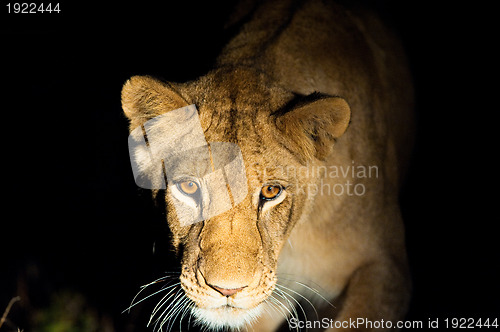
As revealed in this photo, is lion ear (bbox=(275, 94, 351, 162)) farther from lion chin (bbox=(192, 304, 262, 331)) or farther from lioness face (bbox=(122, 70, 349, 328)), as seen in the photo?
lion chin (bbox=(192, 304, 262, 331))

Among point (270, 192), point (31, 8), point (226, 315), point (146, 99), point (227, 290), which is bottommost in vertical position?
point (226, 315)

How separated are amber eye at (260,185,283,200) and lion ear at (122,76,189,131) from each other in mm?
608

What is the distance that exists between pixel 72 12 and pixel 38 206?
2012mm

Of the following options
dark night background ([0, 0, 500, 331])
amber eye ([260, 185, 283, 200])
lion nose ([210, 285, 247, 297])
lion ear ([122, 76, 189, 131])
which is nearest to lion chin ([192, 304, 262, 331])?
lion nose ([210, 285, 247, 297])

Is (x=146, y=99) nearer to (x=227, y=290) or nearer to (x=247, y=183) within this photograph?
(x=247, y=183)

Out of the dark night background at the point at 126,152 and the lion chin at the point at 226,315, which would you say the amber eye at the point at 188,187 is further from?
the dark night background at the point at 126,152

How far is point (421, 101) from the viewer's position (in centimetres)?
521

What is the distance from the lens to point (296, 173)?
3.08m

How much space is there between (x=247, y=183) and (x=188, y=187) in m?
0.33

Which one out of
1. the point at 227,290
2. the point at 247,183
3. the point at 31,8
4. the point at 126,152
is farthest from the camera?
the point at 126,152

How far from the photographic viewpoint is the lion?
277 cm

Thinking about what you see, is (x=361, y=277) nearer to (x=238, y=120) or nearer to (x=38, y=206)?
(x=238, y=120)

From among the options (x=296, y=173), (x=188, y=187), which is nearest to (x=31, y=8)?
(x=188, y=187)

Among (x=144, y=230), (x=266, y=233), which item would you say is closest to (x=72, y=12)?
(x=144, y=230)
